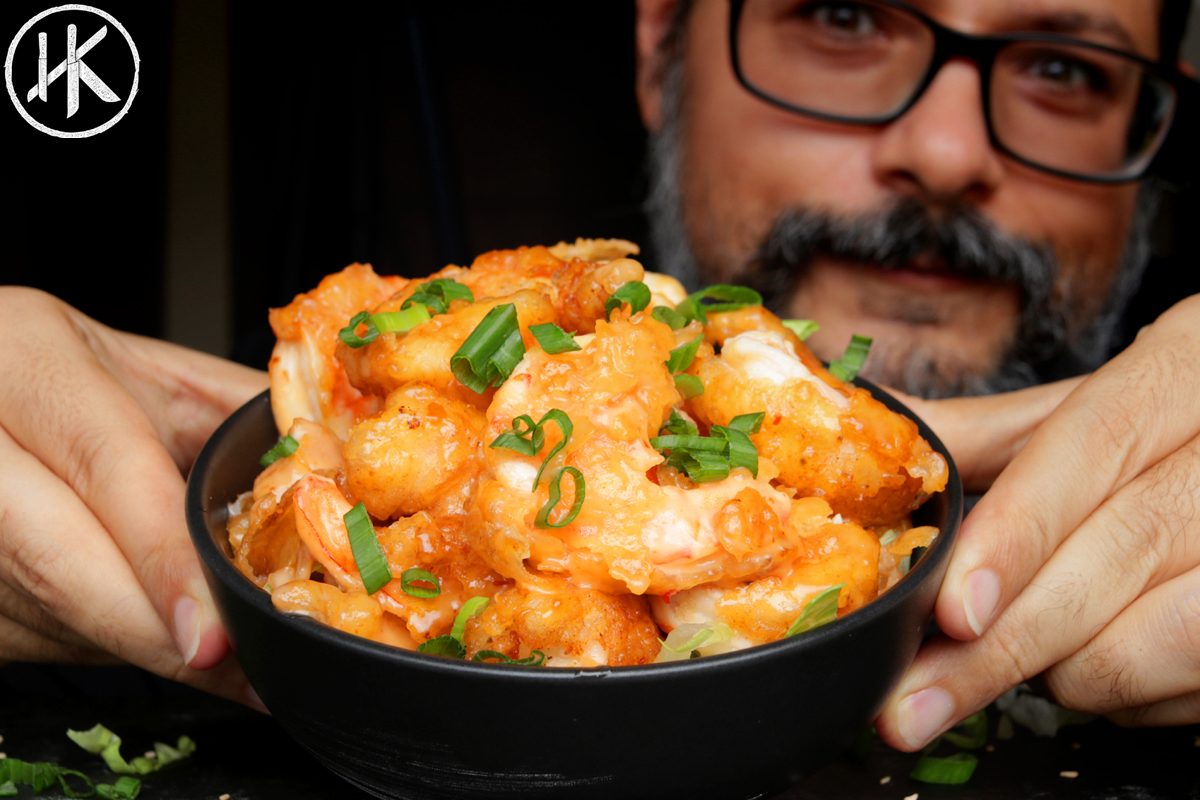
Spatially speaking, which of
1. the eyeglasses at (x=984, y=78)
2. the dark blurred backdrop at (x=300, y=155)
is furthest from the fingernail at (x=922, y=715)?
the dark blurred backdrop at (x=300, y=155)

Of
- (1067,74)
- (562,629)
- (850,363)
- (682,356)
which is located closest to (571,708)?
(562,629)

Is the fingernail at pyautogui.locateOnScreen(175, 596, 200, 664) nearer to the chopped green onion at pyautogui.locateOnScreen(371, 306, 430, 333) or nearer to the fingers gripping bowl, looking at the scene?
the fingers gripping bowl

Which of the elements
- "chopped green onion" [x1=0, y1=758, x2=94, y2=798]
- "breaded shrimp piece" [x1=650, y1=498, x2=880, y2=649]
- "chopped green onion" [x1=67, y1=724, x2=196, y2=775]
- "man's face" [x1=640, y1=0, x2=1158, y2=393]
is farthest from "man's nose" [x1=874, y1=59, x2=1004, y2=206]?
"chopped green onion" [x1=0, y1=758, x2=94, y2=798]

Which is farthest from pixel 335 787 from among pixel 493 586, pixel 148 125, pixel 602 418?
pixel 148 125

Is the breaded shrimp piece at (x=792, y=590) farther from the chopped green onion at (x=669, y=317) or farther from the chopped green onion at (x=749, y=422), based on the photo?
the chopped green onion at (x=669, y=317)

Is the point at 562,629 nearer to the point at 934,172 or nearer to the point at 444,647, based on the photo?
the point at 444,647
